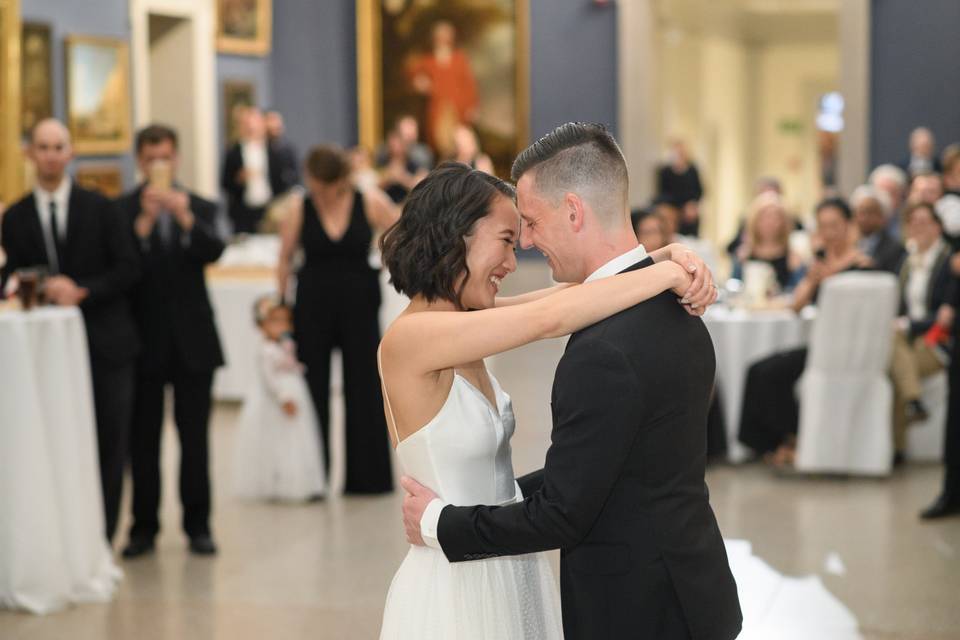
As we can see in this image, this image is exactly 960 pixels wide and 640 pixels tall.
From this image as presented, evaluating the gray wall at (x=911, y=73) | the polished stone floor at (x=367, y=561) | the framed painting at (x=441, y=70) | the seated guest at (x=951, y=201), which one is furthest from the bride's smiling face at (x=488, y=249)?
the framed painting at (x=441, y=70)

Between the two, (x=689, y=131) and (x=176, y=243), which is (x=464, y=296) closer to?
(x=176, y=243)

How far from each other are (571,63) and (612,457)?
16.2 metres

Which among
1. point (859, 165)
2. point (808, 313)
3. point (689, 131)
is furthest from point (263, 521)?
point (689, 131)

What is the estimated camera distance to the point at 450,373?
2588 mm

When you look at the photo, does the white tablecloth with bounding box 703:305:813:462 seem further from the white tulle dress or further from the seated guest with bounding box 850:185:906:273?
the white tulle dress

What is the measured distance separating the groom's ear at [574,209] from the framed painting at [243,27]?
14.6 meters

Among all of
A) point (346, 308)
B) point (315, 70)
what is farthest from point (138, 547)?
point (315, 70)

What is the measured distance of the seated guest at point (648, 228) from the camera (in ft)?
24.1

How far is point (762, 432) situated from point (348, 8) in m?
12.9

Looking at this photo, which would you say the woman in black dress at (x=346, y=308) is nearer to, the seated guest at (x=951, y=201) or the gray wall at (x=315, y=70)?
the seated guest at (x=951, y=201)

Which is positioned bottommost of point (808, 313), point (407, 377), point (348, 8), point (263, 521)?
point (263, 521)

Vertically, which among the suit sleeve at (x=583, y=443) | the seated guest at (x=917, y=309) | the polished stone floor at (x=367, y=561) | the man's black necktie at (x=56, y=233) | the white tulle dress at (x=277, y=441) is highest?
the man's black necktie at (x=56, y=233)

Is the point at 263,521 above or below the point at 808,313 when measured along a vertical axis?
below

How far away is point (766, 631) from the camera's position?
16.1 feet
